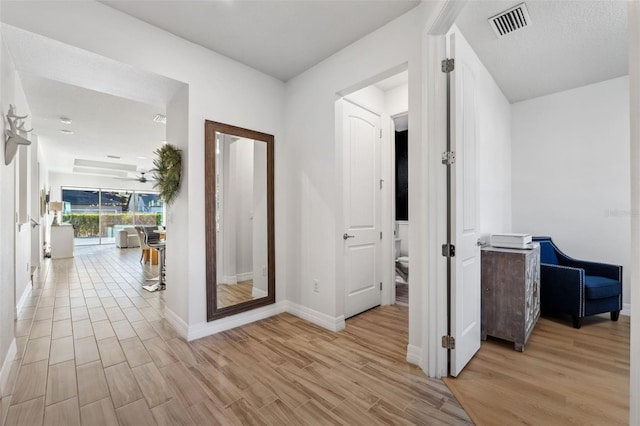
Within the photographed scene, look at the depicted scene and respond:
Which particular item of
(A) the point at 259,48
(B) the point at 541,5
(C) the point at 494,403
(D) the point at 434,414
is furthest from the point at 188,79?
(C) the point at 494,403

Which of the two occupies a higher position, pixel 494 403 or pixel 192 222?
pixel 192 222

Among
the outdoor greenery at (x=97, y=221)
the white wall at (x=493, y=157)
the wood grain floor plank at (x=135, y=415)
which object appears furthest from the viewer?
the outdoor greenery at (x=97, y=221)

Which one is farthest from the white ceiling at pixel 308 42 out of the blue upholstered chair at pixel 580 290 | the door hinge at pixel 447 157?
the blue upholstered chair at pixel 580 290

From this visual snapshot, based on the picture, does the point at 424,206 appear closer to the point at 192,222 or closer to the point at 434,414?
the point at 434,414

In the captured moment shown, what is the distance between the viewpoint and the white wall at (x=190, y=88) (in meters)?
2.18

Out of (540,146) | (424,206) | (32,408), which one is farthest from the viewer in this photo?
(540,146)

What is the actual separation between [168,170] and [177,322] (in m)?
1.51

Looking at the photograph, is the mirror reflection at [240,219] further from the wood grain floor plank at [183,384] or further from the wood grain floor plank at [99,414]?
the wood grain floor plank at [99,414]

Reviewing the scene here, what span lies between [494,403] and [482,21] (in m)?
2.87

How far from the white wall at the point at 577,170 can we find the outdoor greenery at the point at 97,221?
12.5m

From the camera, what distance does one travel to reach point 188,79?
8.99 ft

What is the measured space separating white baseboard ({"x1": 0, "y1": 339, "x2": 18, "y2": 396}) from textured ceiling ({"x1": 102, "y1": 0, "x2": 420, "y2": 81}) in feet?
9.16

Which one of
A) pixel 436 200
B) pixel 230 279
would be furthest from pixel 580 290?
pixel 230 279

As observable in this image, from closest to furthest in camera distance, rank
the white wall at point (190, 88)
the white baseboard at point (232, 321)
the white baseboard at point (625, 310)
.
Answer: the white wall at point (190, 88) → the white baseboard at point (232, 321) → the white baseboard at point (625, 310)
